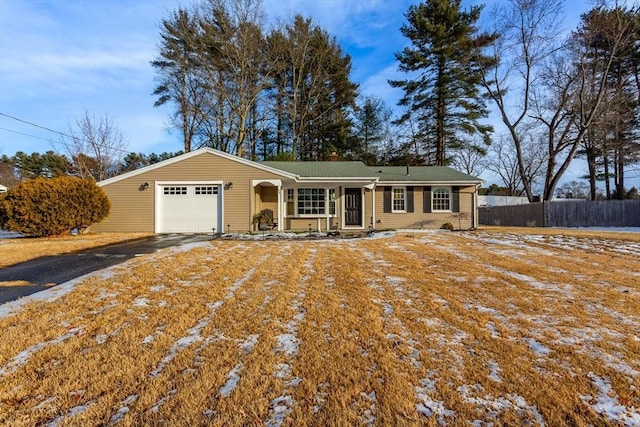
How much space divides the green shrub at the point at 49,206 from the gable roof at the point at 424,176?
40.7 feet

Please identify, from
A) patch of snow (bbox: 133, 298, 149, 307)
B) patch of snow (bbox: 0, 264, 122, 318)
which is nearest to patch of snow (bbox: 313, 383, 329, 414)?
patch of snow (bbox: 133, 298, 149, 307)

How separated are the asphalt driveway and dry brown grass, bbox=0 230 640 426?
0.86 metres

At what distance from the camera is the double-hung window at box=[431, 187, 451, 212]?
1533cm

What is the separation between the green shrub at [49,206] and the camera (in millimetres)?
10789

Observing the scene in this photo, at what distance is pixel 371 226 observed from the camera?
14664 mm

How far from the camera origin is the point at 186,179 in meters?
13.5

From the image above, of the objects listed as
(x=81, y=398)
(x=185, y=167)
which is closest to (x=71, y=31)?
(x=185, y=167)

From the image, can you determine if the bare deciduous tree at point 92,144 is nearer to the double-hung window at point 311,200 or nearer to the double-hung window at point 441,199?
the double-hung window at point 311,200

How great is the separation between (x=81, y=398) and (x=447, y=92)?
25649mm

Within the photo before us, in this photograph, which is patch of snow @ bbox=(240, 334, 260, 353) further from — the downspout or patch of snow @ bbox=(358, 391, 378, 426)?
the downspout

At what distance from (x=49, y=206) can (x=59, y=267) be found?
21.4 feet

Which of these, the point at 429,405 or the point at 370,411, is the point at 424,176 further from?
the point at 370,411

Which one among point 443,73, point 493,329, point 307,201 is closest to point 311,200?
point 307,201

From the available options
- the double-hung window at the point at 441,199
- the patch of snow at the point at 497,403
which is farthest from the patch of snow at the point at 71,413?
the double-hung window at the point at 441,199
